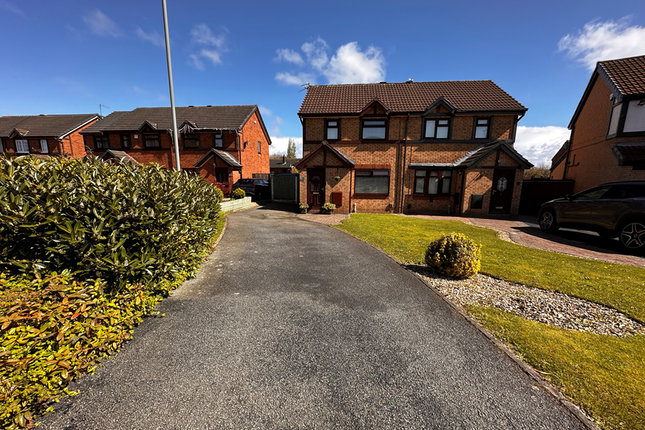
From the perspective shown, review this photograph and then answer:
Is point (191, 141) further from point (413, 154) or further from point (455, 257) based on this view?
point (455, 257)

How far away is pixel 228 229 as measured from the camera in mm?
10789

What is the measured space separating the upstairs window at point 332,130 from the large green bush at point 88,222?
43.4ft

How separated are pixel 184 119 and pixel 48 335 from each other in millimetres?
29362

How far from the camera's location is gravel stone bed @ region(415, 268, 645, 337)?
4.18 m

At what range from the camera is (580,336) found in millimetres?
3855

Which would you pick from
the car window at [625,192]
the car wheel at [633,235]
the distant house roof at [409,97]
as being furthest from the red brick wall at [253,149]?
the car wheel at [633,235]

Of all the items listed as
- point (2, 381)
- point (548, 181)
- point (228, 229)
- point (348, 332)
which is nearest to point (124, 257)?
point (2, 381)

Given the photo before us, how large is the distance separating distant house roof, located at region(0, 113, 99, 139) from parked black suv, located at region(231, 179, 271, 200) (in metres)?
24.0

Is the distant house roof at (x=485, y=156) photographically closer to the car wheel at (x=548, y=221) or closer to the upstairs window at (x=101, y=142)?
the car wheel at (x=548, y=221)

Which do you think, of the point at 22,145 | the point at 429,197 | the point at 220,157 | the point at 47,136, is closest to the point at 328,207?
the point at 429,197

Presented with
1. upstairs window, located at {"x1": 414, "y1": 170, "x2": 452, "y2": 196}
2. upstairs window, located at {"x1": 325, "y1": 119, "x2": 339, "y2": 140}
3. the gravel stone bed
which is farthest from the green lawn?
upstairs window, located at {"x1": 325, "y1": 119, "x2": 339, "y2": 140}

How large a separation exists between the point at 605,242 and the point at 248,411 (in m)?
13.7

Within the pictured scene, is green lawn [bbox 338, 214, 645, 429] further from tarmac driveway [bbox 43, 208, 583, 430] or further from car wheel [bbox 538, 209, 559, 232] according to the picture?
car wheel [bbox 538, 209, 559, 232]

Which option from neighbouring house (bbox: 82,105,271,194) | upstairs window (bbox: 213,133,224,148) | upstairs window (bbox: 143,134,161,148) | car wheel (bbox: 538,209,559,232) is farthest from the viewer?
upstairs window (bbox: 143,134,161,148)
